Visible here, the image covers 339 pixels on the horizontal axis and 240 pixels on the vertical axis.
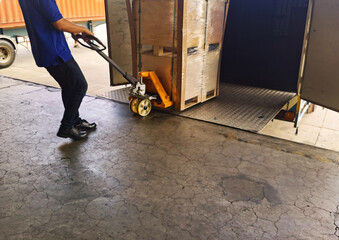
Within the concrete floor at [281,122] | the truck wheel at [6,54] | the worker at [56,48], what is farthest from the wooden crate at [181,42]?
the truck wheel at [6,54]

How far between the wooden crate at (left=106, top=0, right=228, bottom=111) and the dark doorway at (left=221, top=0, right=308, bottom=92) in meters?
1.39

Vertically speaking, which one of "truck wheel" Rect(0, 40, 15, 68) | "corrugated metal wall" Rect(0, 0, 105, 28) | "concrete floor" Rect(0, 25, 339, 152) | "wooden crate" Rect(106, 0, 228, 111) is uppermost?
"corrugated metal wall" Rect(0, 0, 105, 28)

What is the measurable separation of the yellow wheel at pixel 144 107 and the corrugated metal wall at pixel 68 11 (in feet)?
21.5

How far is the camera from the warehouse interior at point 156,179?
7.78ft

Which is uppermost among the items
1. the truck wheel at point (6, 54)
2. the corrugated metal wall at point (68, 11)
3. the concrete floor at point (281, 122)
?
the corrugated metal wall at point (68, 11)

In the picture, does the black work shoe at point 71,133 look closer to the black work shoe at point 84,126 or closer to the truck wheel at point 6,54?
the black work shoe at point 84,126

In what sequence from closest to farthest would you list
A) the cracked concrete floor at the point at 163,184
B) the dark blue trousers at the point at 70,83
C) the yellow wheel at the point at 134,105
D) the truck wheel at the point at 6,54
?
the cracked concrete floor at the point at 163,184 < the dark blue trousers at the point at 70,83 < the yellow wheel at the point at 134,105 < the truck wheel at the point at 6,54

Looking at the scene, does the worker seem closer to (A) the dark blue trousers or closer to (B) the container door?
(A) the dark blue trousers

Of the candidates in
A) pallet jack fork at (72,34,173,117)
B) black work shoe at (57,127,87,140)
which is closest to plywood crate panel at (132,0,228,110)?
pallet jack fork at (72,34,173,117)

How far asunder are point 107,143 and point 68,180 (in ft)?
2.93

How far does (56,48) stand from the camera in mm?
3406

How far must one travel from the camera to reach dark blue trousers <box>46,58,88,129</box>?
3.54m

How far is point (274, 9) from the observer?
5836 millimetres

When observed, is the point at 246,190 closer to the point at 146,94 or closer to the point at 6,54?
the point at 146,94
